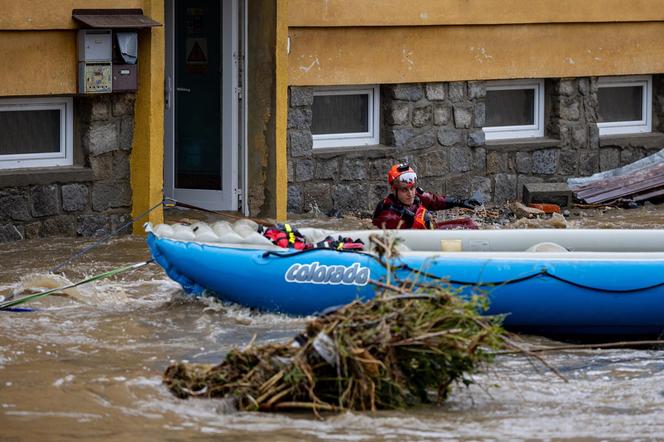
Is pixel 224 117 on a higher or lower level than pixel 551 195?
higher

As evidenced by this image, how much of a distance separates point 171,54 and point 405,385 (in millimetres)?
6563

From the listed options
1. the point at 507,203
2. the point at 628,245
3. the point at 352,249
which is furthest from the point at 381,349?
the point at 507,203

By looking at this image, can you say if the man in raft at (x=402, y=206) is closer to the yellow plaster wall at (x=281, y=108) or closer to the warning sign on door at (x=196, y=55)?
the yellow plaster wall at (x=281, y=108)

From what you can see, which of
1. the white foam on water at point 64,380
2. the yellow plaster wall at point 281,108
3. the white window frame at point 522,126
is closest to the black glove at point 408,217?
the yellow plaster wall at point 281,108

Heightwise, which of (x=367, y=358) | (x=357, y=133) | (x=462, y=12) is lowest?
(x=367, y=358)

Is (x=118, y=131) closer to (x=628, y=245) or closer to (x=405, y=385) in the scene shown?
(x=628, y=245)

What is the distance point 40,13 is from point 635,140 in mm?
6603

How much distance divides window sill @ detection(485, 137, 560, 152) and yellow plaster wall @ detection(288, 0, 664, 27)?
1.19 meters

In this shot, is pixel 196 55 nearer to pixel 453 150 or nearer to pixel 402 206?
pixel 453 150

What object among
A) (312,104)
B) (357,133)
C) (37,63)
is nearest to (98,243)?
(37,63)

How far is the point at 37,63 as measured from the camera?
10.8 m

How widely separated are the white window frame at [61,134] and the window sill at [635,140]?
18.7ft

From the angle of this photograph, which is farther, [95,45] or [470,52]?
[470,52]

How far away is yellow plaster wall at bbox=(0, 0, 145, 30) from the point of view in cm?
1052
